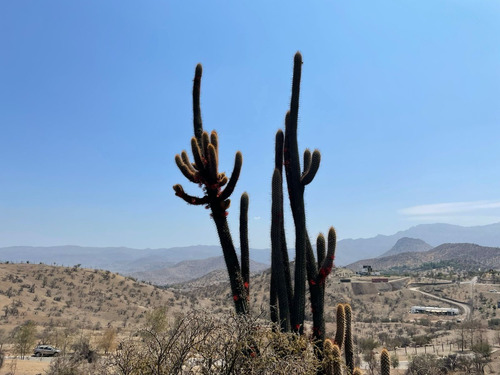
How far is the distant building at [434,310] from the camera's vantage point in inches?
2296

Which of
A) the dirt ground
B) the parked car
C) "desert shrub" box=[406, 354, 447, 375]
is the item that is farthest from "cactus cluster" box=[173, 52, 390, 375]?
the parked car

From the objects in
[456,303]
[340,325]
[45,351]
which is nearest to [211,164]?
[340,325]

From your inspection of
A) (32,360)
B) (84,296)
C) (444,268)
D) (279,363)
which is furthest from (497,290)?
(279,363)

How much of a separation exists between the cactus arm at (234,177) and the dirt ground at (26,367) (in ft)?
54.1

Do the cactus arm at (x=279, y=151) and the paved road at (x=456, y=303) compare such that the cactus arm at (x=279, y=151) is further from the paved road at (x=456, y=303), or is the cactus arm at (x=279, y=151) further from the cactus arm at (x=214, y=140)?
the paved road at (x=456, y=303)

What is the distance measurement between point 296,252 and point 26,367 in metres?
21.0

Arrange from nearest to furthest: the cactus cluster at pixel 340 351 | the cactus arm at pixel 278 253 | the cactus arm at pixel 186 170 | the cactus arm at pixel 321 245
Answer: the cactus cluster at pixel 340 351 → the cactus arm at pixel 186 170 → the cactus arm at pixel 278 253 → the cactus arm at pixel 321 245

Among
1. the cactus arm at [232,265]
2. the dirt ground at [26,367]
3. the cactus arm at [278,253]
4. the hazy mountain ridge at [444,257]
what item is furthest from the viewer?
the hazy mountain ridge at [444,257]

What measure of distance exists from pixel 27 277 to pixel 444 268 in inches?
4698

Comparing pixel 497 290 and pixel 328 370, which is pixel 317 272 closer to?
pixel 328 370

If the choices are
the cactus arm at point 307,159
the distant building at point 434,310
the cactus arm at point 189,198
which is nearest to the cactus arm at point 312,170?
the cactus arm at point 307,159

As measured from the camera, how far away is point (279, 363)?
7.45 meters

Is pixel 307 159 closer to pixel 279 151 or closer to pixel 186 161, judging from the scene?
pixel 279 151

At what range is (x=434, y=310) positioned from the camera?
5909 cm
